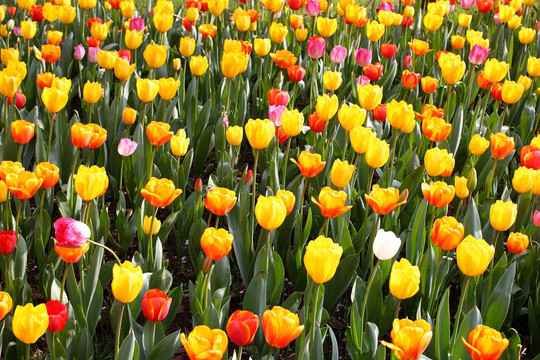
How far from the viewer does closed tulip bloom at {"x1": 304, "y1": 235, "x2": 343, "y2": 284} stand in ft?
4.74

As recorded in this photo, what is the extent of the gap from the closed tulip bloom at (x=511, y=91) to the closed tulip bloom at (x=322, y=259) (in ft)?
5.26

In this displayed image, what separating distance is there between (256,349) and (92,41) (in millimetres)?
2043

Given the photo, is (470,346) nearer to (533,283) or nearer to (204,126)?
(533,283)

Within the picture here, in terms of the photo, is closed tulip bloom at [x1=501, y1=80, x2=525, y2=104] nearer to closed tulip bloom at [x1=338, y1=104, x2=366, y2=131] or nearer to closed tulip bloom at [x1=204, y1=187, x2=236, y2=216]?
closed tulip bloom at [x1=338, y1=104, x2=366, y2=131]

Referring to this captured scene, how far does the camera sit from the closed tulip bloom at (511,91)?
8.96 feet

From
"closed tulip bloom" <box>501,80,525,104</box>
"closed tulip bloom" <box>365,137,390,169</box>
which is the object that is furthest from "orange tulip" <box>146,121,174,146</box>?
"closed tulip bloom" <box>501,80,525,104</box>

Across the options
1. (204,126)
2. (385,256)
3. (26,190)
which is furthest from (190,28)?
(385,256)

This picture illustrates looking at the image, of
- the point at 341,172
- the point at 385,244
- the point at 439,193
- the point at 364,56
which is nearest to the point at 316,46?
the point at 364,56

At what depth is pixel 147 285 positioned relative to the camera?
74.1 inches

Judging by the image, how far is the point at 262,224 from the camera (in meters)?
1.70

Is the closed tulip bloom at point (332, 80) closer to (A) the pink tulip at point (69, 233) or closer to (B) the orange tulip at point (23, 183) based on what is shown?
(B) the orange tulip at point (23, 183)

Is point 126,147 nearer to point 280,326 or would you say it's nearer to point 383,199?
point 383,199

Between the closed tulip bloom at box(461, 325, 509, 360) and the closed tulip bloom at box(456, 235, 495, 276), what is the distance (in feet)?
0.75

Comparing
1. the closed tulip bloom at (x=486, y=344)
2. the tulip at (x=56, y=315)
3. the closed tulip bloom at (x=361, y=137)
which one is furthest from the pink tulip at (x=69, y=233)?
the closed tulip bloom at (x=361, y=137)
